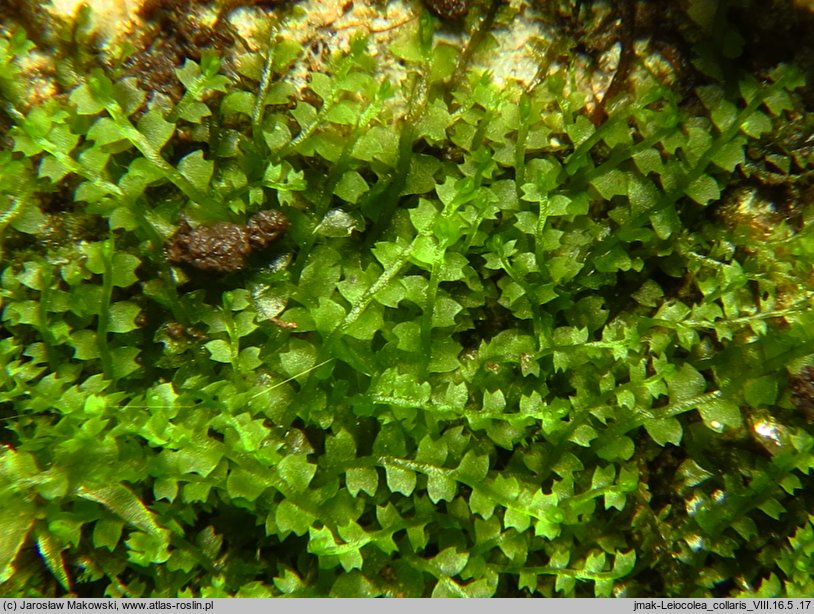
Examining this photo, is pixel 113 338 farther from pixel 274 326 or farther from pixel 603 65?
pixel 603 65

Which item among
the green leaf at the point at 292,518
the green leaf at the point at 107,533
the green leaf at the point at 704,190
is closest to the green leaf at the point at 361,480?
the green leaf at the point at 292,518

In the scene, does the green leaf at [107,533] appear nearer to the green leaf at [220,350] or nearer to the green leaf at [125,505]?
the green leaf at [125,505]

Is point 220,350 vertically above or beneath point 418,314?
beneath

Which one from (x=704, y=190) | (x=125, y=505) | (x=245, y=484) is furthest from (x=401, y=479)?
(x=704, y=190)

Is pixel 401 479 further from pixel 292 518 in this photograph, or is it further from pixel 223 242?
pixel 223 242

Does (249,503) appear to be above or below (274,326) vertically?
below

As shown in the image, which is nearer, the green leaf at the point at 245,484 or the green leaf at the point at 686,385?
the green leaf at the point at 245,484

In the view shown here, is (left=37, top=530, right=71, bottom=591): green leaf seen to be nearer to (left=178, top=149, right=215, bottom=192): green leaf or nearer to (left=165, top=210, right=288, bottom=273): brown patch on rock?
(left=165, top=210, right=288, bottom=273): brown patch on rock

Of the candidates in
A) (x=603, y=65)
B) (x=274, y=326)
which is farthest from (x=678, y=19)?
(x=274, y=326)
